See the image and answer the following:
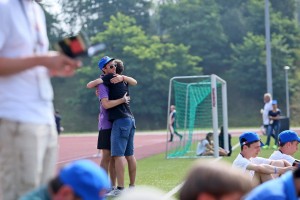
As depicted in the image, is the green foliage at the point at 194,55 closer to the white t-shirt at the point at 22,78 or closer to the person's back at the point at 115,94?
the person's back at the point at 115,94

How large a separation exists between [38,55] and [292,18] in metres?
84.5

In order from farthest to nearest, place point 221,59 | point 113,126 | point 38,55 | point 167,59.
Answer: point 221,59
point 167,59
point 113,126
point 38,55

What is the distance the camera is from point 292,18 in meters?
87.1

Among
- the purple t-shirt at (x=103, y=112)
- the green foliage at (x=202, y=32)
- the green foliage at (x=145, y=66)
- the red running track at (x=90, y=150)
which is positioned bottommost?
the red running track at (x=90, y=150)

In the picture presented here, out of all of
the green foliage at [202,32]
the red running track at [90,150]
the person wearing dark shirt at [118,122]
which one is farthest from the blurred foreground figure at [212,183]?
the green foliage at [202,32]

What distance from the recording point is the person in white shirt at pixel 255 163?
8930 mm

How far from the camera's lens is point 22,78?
14.5ft

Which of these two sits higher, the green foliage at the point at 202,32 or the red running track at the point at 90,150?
the green foliage at the point at 202,32

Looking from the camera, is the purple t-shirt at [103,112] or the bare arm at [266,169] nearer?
the bare arm at [266,169]

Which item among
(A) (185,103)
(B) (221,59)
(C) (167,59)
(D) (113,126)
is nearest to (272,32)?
(B) (221,59)

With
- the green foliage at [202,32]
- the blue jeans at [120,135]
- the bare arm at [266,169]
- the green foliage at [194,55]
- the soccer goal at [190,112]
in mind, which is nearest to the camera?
the bare arm at [266,169]

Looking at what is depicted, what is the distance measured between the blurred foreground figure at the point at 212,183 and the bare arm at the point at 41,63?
0.89 metres

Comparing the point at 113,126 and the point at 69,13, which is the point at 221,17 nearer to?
the point at 69,13

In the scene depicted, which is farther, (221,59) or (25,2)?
(221,59)
